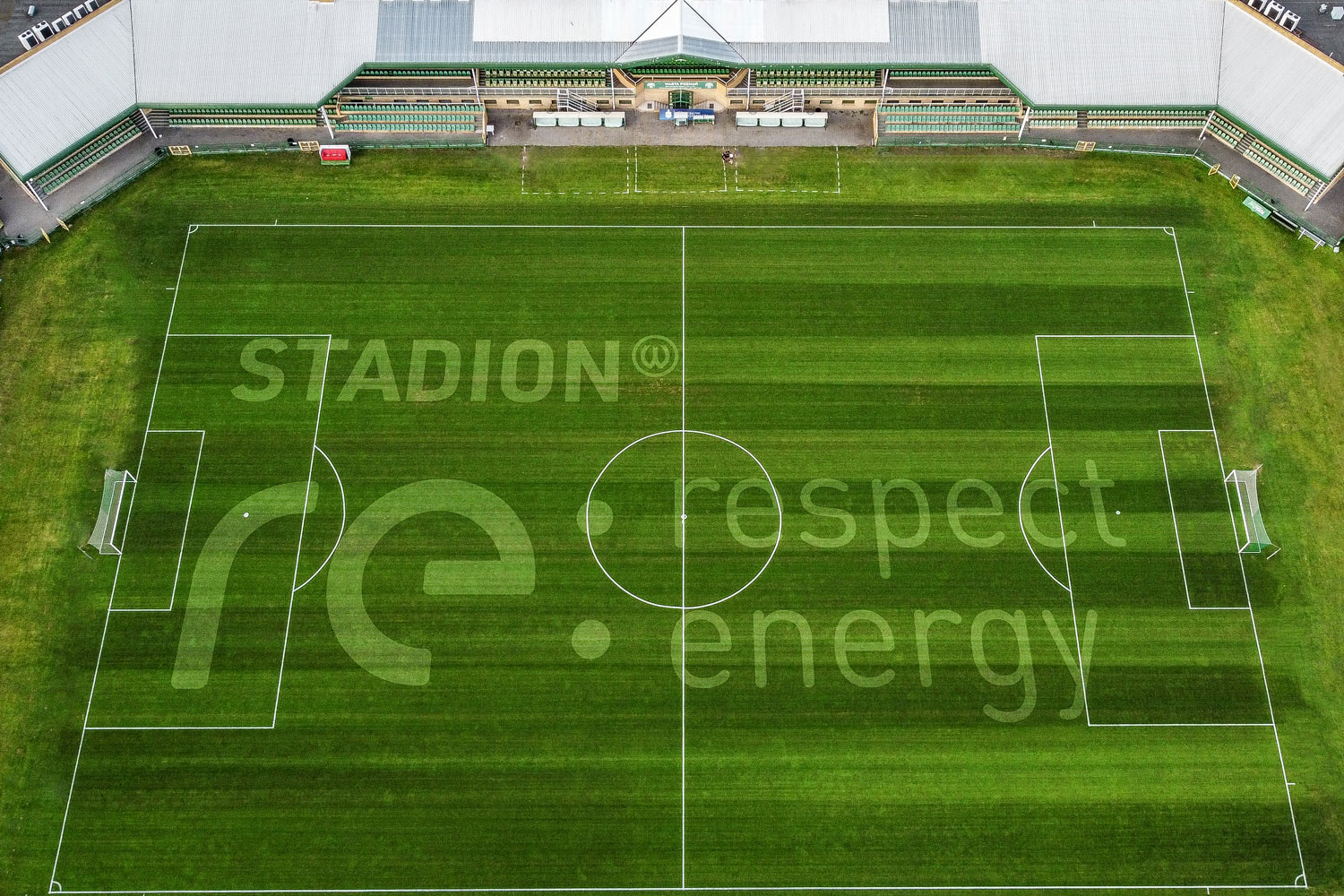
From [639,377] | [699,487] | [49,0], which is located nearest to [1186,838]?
[699,487]

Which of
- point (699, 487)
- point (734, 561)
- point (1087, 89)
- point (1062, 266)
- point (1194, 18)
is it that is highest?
point (1194, 18)

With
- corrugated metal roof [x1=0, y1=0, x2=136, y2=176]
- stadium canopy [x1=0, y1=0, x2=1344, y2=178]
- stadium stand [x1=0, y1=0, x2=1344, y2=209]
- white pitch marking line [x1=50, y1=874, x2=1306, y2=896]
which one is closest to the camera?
white pitch marking line [x1=50, y1=874, x2=1306, y2=896]

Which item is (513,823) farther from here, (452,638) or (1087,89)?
(1087,89)

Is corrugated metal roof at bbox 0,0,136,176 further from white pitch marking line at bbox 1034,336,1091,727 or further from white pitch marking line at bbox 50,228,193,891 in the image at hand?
white pitch marking line at bbox 1034,336,1091,727

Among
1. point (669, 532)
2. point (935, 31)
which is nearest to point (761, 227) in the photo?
point (935, 31)

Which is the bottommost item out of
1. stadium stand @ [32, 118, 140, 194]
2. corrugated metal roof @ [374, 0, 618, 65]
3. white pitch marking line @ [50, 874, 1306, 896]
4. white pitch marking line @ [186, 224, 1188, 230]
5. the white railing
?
white pitch marking line @ [50, 874, 1306, 896]

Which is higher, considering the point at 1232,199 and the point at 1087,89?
the point at 1087,89

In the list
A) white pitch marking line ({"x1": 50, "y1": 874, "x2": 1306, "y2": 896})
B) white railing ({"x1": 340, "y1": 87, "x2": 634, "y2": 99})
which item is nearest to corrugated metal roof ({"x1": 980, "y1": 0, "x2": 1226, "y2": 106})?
white railing ({"x1": 340, "y1": 87, "x2": 634, "y2": 99})

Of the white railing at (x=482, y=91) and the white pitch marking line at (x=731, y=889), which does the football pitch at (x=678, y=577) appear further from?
the white railing at (x=482, y=91)
